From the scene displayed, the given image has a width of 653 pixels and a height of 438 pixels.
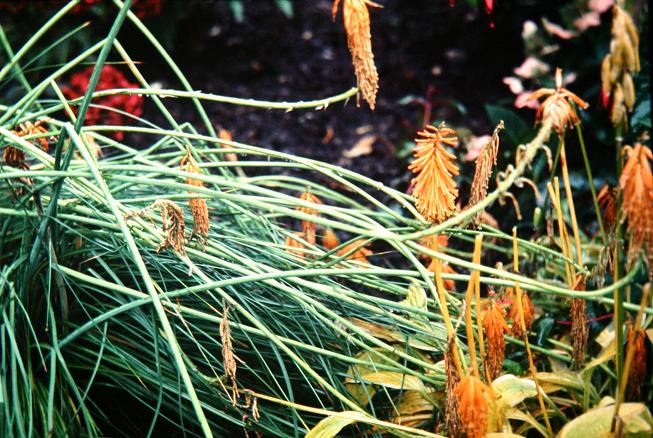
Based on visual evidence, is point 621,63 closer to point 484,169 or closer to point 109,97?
point 484,169

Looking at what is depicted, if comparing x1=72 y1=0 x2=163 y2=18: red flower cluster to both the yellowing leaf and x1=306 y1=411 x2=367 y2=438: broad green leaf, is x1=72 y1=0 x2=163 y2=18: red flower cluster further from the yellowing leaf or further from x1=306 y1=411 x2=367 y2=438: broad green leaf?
x1=306 y1=411 x2=367 y2=438: broad green leaf

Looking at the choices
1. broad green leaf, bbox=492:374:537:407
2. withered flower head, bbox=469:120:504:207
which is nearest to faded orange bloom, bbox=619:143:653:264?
withered flower head, bbox=469:120:504:207

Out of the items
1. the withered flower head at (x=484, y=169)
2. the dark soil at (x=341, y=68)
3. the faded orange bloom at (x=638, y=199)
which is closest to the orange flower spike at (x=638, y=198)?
the faded orange bloom at (x=638, y=199)

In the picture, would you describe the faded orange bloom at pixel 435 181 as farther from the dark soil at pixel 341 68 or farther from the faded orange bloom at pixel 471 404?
the dark soil at pixel 341 68

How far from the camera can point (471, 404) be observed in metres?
0.93

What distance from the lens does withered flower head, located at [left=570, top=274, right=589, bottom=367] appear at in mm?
1146

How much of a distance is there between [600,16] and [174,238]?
7.12 ft

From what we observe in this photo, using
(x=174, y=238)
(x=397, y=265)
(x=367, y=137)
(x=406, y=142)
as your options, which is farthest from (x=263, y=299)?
(x=367, y=137)

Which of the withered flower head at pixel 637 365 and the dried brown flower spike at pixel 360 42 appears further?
the withered flower head at pixel 637 365

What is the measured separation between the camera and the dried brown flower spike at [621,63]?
32.2 inches

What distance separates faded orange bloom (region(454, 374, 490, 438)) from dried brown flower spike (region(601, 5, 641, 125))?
37cm

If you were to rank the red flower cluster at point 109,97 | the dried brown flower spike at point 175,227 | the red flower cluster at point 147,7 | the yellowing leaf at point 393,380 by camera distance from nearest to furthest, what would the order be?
the dried brown flower spike at point 175,227, the yellowing leaf at point 393,380, the red flower cluster at point 109,97, the red flower cluster at point 147,7

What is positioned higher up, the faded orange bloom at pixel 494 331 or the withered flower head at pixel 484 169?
the withered flower head at pixel 484 169

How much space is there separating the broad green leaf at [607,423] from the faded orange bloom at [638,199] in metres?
0.34
